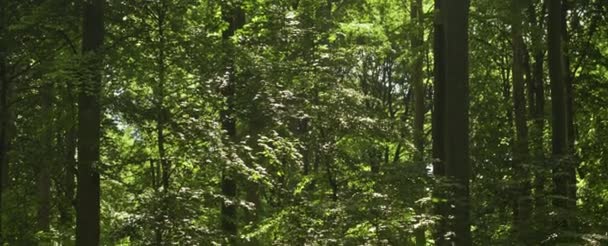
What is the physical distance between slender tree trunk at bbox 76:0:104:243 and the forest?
0.02 metres

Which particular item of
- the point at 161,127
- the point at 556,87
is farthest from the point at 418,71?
the point at 161,127

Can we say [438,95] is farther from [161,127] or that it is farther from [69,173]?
[69,173]

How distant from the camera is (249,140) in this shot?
1105cm

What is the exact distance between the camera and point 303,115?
10531mm

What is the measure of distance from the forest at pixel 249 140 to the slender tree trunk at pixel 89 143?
0.9 inches

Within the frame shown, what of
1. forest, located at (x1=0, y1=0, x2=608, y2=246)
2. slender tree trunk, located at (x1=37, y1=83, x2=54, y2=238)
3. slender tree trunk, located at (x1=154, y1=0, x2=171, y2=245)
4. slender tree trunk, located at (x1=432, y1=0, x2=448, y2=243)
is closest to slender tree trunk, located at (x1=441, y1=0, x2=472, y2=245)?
forest, located at (x1=0, y1=0, x2=608, y2=246)

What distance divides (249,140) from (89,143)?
8.99ft

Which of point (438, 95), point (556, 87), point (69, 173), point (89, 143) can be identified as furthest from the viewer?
point (69, 173)

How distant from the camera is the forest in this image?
28.1 feet

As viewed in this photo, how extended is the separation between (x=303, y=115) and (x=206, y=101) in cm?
160

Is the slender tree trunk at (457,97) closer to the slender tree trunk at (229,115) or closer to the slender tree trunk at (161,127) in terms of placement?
the slender tree trunk at (229,115)

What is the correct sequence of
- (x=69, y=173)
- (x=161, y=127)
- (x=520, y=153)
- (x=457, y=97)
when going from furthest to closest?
(x=69, y=173) < (x=520, y=153) < (x=161, y=127) < (x=457, y=97)

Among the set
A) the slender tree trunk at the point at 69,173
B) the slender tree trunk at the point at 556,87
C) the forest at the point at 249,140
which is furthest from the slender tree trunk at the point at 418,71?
the slender tree trunk at the point at 69,173

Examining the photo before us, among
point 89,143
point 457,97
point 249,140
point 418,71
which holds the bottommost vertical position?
point 89,143
